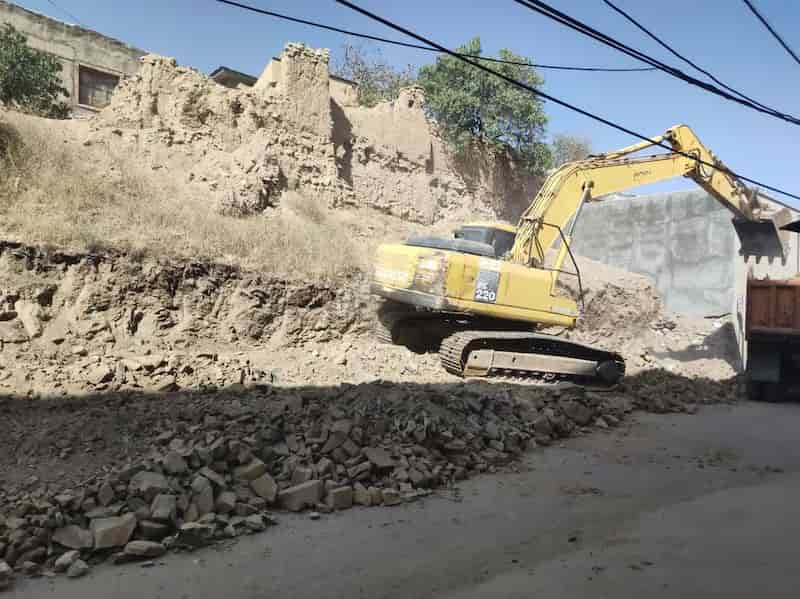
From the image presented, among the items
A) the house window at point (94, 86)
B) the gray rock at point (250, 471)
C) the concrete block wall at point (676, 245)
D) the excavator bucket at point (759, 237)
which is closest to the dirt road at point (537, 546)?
the gray rock at point (250, 471)

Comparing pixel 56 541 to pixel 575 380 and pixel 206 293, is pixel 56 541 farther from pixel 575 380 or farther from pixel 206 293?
pixel 575 380

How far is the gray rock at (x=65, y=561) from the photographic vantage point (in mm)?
3656

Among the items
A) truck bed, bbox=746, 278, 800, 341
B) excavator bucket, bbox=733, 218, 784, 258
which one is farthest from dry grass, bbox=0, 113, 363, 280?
excavator bucket, bbox=733, 218, 784, 258

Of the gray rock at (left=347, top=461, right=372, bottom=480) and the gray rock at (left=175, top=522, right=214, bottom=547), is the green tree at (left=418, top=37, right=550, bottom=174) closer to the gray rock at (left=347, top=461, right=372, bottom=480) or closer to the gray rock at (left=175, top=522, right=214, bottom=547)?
the gray rock at (left=347, top=461, right=372, bottom=480)

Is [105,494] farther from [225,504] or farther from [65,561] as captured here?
[225,504]

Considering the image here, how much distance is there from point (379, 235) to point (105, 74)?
51.6ft

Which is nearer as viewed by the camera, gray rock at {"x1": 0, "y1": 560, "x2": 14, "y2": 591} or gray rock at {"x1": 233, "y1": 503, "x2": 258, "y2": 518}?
gray rock at {"x1": 0, "y1": 560, "x2": 14, "y2": 591}

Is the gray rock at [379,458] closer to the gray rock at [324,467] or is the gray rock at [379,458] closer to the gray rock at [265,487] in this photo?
the gray rock at [324,467]

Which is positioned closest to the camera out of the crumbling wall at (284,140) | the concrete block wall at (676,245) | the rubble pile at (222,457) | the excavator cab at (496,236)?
the rubble pile at (222,457)

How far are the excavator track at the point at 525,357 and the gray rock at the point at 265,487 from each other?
5027 millimetres

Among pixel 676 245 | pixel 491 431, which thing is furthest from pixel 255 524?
pixel 676 245

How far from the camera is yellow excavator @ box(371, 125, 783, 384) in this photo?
9.59 m

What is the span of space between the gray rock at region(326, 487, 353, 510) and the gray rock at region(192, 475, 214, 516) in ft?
2.91

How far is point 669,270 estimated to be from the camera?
17750 millimetres
